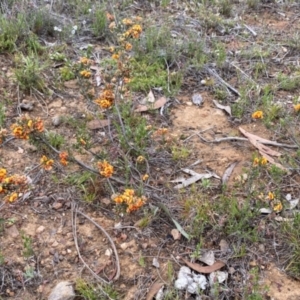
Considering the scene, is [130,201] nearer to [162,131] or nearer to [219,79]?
[162,131]

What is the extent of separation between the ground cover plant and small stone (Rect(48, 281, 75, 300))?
0.11 ft

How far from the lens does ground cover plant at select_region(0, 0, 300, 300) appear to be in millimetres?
2756

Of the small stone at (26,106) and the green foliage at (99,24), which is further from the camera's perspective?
the green foliage at (99,24)

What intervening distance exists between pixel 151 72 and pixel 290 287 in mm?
2190

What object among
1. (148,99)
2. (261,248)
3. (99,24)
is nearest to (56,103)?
(148,99)

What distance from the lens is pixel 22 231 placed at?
9.61 feet

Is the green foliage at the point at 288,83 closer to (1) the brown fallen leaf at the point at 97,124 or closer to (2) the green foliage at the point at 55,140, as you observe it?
(1) the brown fallen leaf at the point at 97,124

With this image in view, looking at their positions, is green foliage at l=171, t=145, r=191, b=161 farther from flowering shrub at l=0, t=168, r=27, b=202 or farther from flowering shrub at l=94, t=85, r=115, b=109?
flowering shrub at l=0, t=168, r=27, b=202

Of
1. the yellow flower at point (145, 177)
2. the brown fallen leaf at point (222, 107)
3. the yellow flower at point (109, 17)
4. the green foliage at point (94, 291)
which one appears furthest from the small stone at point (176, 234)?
→ the yellow flower at point (109, 17)

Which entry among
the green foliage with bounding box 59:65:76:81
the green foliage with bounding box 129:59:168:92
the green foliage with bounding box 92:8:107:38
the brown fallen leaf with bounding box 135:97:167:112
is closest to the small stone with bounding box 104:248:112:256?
the brown fallen leaf with bounding box 135:97:167:112

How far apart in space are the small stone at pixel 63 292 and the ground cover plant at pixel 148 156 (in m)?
0.03

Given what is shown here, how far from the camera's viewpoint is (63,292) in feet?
8.50

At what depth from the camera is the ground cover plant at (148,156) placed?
9.04ft

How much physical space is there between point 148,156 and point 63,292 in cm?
114
